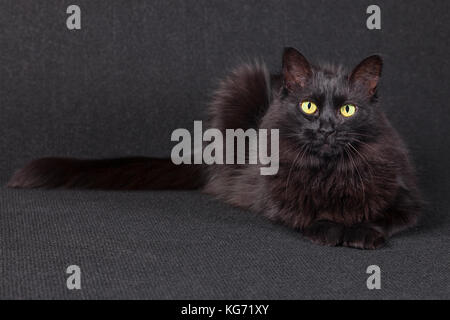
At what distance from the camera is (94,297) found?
150 cm

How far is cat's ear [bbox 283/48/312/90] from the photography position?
205cm

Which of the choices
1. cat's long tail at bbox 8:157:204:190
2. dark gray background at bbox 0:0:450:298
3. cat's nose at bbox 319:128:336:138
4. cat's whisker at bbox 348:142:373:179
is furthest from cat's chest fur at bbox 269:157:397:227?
cat's long tail at bbox 8:157:204:190

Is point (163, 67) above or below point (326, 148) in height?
above

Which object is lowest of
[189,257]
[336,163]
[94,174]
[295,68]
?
[189,257]

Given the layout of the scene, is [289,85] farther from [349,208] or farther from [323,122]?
Result: [349,208]

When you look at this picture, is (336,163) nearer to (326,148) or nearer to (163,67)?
(326,148)

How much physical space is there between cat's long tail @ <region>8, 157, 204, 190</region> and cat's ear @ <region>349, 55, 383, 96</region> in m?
0.96

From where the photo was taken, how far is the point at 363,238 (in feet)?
6.24

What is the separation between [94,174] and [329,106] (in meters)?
1.07

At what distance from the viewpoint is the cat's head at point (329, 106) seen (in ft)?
6.36

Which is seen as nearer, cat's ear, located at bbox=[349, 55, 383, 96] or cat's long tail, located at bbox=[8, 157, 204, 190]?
cat's ear, located at bbox=[349, 55, 383, 96]

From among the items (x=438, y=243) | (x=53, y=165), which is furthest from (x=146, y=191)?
(x=438, y=243)

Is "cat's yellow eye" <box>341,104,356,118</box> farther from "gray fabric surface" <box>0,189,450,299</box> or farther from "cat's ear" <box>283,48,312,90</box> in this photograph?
"gray fabric surface" <box>0,189,450,299</box>

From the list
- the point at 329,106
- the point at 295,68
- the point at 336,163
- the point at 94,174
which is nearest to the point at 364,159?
the point at 336,163
